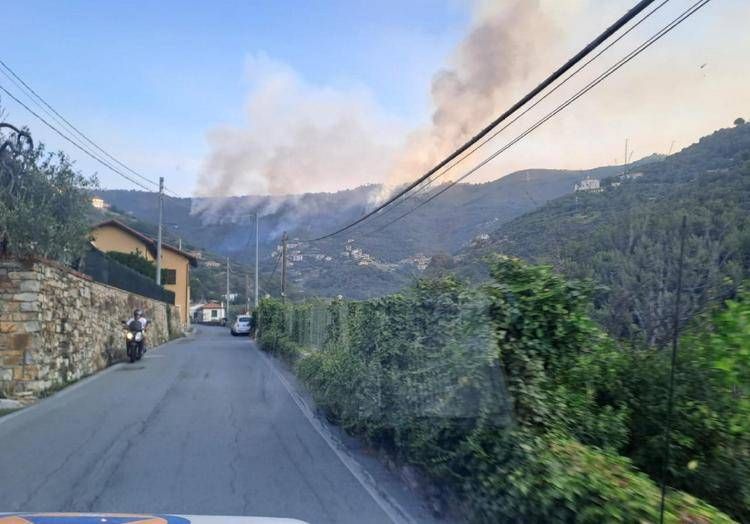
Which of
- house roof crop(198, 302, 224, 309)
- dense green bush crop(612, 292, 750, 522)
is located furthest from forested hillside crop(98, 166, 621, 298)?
house roof crop(198, 302, 224, 309)

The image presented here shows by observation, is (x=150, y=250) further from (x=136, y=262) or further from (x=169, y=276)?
(x=136, y=262)

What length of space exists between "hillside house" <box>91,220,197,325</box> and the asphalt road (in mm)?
40842

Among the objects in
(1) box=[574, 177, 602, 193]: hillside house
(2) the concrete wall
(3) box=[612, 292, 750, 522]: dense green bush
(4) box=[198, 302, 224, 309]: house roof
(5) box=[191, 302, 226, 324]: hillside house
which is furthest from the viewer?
(4) box=[198, 302, 224, 309]: house roof

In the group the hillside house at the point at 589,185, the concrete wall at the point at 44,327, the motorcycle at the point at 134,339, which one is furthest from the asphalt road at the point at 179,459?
the motorcycle at the point at 134,339

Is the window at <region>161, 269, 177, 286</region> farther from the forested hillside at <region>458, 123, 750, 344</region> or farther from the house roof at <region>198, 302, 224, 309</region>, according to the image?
the forested hillside at <region>458, 123, 750, 344</region>

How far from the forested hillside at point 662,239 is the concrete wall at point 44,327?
948 cm

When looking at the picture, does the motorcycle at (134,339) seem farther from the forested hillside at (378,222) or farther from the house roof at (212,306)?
the house roof at (212,306)

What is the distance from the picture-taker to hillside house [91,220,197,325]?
57.5 meters

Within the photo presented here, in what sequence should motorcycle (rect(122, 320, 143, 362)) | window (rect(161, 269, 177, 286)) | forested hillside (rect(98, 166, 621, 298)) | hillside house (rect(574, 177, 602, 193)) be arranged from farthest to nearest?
window (rect(161, 269, 177, 286))
motorcycle (rect(122, 320, 143, 362))
forested hillside (rect(98, 166, 621, 298))
hillside house (rect(574, 177, 602, 193))

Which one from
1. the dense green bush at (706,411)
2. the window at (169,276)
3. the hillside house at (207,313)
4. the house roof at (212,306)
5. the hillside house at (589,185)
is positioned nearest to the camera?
the dense green bush at (706,411)

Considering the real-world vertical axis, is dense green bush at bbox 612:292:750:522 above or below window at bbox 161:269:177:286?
below

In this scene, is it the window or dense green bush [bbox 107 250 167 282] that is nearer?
dense green bush [bbox 107 250 167 282]

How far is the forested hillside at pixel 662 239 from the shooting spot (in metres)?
5.71

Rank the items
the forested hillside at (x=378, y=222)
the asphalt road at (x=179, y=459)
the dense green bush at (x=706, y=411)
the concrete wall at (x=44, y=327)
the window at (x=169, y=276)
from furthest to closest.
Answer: the window at (x=169, y=276) → the forested hillside at (x=378, y=222) → the concrete wall at (x=44, y=327) → the asphalt road at (x=179, y=459) → the dense green bush at (x=706, y=411)
